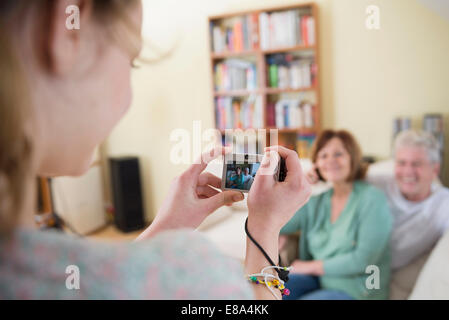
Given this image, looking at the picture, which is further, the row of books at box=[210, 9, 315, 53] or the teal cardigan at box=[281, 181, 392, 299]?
the row of books at box=[210, 9, 315, 53]

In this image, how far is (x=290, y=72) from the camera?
2.63m

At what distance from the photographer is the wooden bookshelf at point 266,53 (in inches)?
101

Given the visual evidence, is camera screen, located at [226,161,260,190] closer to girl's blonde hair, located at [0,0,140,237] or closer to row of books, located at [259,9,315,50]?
girl's blonde hair, located at [0,0,140,237]

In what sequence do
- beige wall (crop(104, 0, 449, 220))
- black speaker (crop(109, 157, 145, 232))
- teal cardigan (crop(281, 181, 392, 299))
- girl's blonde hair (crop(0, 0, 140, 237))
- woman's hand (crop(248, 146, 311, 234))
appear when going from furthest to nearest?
black speaker (crop(109, 157, 145, 232)) < beige wall (crop(104, 0, 449, 220)) < teal cardigan (crop(281, 181, 392, 299)) < woman's hand (crop(248, 146, 311, 234)) < girl's blonde hair (crop(0, 0, 140, 237))

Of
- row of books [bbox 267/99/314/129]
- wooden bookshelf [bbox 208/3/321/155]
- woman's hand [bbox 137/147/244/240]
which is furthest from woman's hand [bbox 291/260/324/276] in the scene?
row of books [bbox 267/99/314/129]

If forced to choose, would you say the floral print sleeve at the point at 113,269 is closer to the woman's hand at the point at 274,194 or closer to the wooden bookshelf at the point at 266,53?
the woman's hand at the point at 274,194

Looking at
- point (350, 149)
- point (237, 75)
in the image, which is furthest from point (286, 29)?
point (350, 149)

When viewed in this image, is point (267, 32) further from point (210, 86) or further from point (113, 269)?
point (113, 269)

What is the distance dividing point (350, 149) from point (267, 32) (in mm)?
1318

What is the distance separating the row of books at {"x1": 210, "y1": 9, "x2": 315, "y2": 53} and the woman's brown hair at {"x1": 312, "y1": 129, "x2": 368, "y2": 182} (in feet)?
3.66

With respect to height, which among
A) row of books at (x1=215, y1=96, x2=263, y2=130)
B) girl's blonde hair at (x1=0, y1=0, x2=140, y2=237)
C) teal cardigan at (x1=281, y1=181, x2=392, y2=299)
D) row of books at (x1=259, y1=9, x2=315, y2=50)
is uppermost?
row of books at (x1=259, y1=9, x2=315, y2=50)

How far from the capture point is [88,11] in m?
0.29

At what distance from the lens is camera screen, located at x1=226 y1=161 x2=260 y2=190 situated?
0.50 m

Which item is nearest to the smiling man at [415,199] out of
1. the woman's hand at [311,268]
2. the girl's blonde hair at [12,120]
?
the woman's hand at [311,268]
